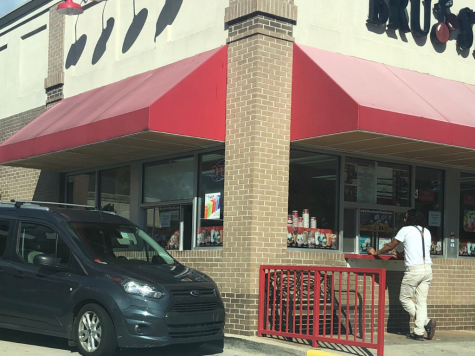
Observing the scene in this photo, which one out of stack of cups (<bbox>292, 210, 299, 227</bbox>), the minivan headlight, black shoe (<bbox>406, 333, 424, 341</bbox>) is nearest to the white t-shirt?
black shoe (<bbox>406, 333, 424, 341</bbox>)

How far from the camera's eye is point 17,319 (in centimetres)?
964

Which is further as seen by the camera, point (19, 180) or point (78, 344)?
point (19, 180)

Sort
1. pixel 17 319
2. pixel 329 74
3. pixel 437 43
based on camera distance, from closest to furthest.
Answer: pixel 17 319
pixel 329 74
pixel 437 43

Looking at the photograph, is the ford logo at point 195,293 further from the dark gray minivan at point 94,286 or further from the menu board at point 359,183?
the menu board at point 359,183

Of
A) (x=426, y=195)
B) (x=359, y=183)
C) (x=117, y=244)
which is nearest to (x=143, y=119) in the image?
(x=117, y=244)

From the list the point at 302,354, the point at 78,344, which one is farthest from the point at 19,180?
the point at 302,354

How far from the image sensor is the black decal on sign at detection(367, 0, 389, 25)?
12438 millimetres

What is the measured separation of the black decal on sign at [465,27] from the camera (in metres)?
13.8

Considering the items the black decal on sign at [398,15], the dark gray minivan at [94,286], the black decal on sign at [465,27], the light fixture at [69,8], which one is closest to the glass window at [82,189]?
the light fixture at [69,8]

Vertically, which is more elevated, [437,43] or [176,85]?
[437,43]

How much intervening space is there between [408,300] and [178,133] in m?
4.28

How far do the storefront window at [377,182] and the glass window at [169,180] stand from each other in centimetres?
274

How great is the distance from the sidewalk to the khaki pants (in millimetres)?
324

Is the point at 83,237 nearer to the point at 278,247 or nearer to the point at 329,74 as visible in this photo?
the point at 278,247
